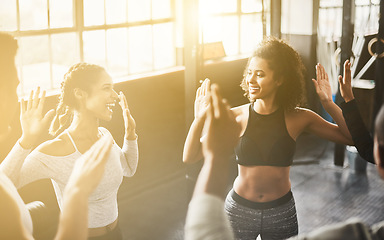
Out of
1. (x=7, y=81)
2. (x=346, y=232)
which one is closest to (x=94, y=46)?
(x=7, y=81)

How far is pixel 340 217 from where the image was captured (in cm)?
378

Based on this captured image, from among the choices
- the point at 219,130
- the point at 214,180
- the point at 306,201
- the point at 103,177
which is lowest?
the point at 306,201

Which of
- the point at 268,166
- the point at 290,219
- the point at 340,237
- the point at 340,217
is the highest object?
the point at 340,237

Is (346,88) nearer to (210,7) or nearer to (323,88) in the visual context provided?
(323,88)

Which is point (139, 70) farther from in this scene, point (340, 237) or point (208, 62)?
point (340, 237)

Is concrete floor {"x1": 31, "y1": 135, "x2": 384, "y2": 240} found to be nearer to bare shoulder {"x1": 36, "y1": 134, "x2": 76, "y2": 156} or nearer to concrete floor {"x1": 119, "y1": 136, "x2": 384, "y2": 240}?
concrete floor {"x1": 119, "y1": 136, "x2": 384, "y2": 240}

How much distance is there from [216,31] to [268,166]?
3.07 meters

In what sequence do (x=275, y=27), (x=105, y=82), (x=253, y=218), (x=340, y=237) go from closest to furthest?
1. (x=340, y=237)
2. (x=105, y=82)
3. (x=253, y=218)
4. (x=275, y=27)

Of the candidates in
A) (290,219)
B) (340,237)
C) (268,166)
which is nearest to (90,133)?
(268,166)

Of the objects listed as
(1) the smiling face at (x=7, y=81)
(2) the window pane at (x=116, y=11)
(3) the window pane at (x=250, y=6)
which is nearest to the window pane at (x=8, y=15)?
(2) the window pane at (x=116, y=11)

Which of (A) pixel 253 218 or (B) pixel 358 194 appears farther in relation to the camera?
(B) pixel 358 194

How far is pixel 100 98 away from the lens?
1.72 metres

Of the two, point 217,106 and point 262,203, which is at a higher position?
point 217,106

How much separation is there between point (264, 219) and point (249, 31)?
3.71 meters
